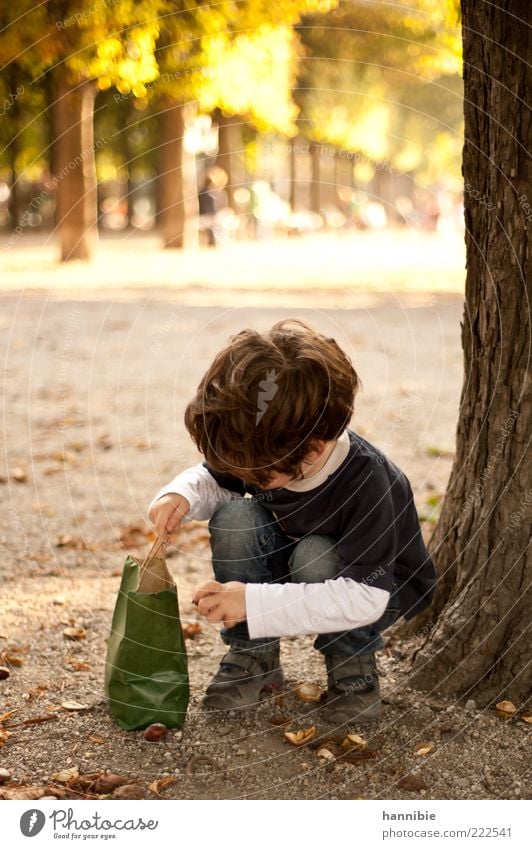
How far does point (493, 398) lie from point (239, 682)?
106 cm

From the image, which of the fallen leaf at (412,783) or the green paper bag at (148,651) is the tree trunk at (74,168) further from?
the fallen leaf at (412,783)

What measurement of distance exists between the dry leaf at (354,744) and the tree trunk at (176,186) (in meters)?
13.5

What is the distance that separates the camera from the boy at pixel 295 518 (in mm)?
2459

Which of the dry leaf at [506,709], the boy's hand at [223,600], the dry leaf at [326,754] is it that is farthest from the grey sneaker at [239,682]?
the dry leaf at [506,709]

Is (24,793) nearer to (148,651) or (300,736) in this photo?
(148,651)

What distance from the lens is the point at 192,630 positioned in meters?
3.44

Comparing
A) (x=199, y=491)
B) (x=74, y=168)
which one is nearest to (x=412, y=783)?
(x=199, y=491)

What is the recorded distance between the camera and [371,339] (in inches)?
387

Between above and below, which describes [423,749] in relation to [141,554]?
below

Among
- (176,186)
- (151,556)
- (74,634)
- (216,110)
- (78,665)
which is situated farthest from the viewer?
(216,110)

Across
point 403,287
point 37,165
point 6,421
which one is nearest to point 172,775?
point 6,421

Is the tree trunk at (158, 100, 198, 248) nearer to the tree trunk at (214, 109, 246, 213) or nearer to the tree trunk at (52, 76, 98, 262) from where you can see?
the tree trunk at (52, 76, 98, 262)

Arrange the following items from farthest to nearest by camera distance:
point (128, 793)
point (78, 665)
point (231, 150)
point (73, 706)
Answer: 1. point (231, 150)
2. point (78, 665)
3. point (73, 706)
4. point (128, 793)
